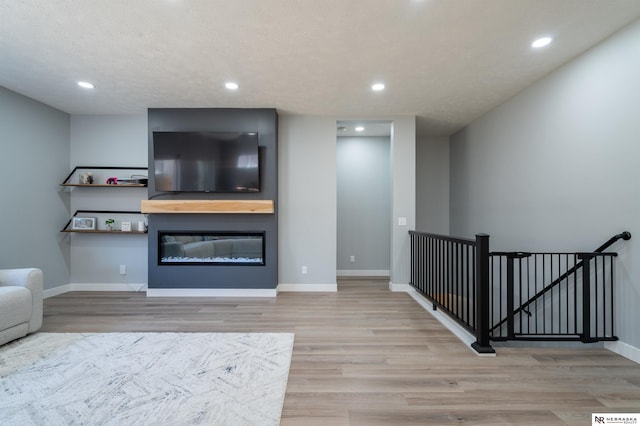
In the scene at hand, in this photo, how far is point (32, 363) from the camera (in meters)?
2.18

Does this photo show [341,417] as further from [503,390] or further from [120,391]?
[120,391]

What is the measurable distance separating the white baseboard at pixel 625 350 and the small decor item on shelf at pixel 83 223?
21.1 feet

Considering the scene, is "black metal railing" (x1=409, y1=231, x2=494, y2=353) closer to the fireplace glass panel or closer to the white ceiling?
the white ceiling

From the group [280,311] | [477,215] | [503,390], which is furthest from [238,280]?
[477,215]

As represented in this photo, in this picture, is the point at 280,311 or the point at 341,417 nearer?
the point at 341,417

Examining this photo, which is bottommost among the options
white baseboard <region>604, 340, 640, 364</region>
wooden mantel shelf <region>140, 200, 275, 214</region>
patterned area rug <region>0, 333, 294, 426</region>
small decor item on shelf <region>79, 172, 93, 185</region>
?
patterned area rug <region>0, 333, 294, 426</region>

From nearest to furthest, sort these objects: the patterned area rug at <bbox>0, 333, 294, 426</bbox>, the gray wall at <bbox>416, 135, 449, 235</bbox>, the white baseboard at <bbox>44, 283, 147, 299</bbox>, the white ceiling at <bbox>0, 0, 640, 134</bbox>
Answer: the patterned area rug at <bbox>0, 333, 294, 426</bbox>, the white ceiling at <bbox>0, 0, 640, 134</bbox>, the white baseboard at <bbox>44, 283, 147, 299</bbox>, the gray wall at <bbox>416, 135, 449, 235</bbox>

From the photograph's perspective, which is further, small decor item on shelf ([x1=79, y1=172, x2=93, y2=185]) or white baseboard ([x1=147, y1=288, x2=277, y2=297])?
small decor item on shelf ([x1=79, y1=172, x2=93, y2=185])

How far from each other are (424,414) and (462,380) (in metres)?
0.52

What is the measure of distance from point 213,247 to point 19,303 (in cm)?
200

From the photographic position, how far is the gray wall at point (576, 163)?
225 centimetres

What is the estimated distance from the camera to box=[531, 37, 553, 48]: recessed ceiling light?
2.38 m

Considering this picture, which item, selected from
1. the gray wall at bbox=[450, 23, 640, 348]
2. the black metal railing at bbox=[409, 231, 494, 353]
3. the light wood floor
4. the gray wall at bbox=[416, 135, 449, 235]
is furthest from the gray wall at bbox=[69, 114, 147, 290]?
the gray wall at bbox=[450, 23, 640, 348]

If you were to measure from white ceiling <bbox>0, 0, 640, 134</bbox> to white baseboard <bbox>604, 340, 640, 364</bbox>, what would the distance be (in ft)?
8.87
